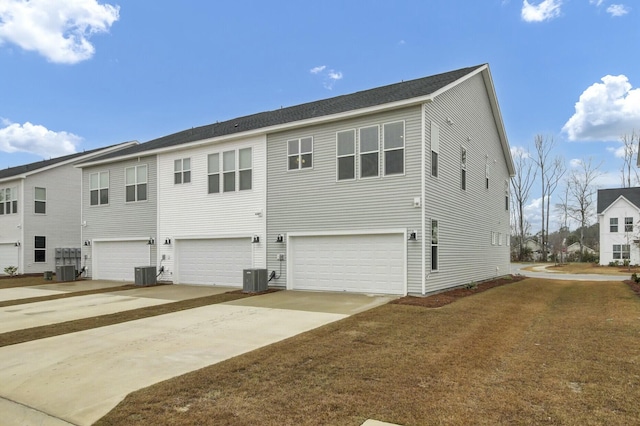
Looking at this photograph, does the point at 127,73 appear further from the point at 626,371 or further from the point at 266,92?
the point at 626,371

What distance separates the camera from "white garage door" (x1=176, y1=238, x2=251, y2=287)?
15906mm

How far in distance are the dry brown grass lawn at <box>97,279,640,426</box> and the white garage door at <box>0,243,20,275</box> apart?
25.0 meters

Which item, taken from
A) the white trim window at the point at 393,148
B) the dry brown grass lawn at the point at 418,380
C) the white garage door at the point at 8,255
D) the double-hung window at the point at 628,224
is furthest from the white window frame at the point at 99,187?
the double-hung window at the point at 628,224

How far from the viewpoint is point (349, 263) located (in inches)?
520

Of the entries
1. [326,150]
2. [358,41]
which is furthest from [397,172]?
[358,41]

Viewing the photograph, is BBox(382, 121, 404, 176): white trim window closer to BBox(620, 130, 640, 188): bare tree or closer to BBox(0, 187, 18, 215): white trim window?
BBox(0, 187, 18, 215): white trim window

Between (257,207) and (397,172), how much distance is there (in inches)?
219

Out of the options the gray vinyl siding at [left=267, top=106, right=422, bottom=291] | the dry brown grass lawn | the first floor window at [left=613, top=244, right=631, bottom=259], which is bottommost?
the first floor window at [left=613, top=244, right=631, bottom=259]

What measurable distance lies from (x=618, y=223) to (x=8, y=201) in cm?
4630

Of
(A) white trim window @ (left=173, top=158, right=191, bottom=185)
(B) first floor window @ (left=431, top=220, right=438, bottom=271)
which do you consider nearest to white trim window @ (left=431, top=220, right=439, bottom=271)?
(B) first floor window @ (left=431, top=220, right=438, bottom=271)

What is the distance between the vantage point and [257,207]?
1530cm

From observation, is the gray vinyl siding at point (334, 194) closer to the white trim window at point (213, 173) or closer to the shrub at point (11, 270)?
the white trim window at point (213, 173)

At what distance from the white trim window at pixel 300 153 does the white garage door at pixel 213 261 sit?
3568 millimetres

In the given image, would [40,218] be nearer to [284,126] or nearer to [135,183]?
[135,183]
